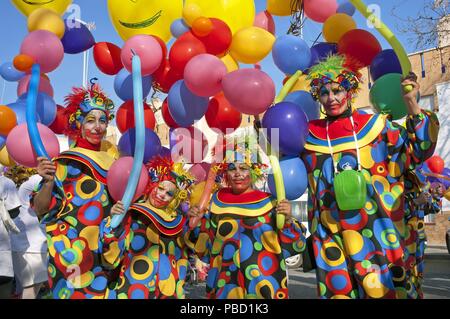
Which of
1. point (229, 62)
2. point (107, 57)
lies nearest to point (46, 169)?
point (107, 57)

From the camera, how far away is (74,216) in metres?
3.16

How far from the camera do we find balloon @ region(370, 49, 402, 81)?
349 cm

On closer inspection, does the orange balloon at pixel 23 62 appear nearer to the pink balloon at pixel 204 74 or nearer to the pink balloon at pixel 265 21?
the pink balloon at pixel 204 74

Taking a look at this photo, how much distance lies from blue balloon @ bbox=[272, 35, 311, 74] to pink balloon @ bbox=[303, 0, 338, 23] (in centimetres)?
51

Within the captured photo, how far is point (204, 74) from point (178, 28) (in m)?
0.80

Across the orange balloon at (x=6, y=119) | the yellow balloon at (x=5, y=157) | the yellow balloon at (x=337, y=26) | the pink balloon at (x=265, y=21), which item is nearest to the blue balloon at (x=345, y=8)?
the yellow balloon at (x=337, y=26)

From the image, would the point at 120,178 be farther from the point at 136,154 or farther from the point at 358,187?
the point at 358,187

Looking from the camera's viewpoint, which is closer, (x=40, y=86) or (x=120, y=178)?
(x=120, y=178)

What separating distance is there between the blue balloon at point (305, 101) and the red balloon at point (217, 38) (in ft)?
2.51

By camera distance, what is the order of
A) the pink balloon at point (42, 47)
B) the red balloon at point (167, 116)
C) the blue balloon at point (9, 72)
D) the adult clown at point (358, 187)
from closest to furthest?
1. the adult clown at point (358, 187)
2. the pink balloon at point (42, 47)
3. the red balloon at point (167, 116)
4. the blue balloon at point (9, 72)

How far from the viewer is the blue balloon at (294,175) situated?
2961 mm
